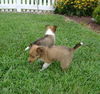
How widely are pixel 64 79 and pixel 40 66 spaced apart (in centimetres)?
70

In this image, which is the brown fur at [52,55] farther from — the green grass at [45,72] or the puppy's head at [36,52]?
the green grass at [45,72]

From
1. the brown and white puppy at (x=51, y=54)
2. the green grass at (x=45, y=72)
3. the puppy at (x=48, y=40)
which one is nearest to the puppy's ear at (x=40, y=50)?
the brown and white puppy at (x=51, y=54)

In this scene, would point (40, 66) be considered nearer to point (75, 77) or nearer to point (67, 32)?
point (75, 77)

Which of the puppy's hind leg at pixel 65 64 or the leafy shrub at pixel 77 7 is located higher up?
the leafy shrub at pixel 77 7

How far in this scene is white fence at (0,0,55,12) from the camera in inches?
505

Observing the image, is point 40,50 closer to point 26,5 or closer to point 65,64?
point 65,64

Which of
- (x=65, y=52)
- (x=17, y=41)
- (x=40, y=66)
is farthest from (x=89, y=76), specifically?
(x=17, y=41)

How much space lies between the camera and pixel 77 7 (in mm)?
11562

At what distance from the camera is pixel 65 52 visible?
4.12 metres

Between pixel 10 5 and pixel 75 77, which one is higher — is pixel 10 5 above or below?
above

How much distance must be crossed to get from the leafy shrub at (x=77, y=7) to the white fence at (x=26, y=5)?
3.65ft

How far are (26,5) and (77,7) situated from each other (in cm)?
291

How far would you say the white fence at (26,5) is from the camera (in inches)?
505

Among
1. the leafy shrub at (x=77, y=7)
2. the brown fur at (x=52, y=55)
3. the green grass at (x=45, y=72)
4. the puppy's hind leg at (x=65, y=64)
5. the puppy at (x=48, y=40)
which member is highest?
the leafy shrub at (x=77, y=7)
